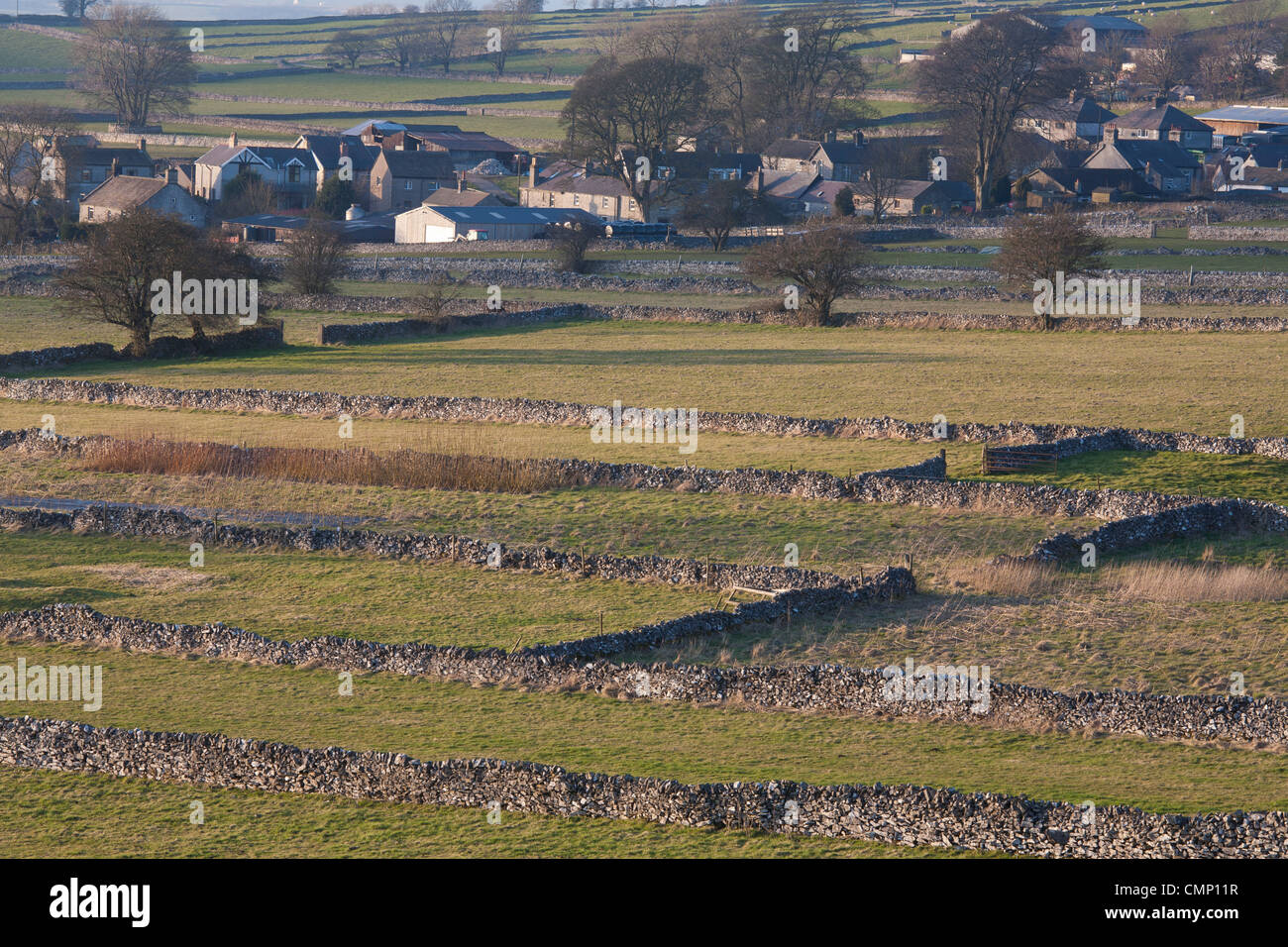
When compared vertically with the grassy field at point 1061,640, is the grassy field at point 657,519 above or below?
above

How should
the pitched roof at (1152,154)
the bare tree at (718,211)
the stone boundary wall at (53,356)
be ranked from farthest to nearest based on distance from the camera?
1. the pitched roof at (1152,154)
2. the bare tree at (718,211)
3. the stone boundary wall at (53,356)

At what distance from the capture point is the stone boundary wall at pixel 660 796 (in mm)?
13508

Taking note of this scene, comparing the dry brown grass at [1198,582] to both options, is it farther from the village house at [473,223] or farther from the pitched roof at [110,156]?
the pitched roof at [110,156]

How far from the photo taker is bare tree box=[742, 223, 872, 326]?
192 feet

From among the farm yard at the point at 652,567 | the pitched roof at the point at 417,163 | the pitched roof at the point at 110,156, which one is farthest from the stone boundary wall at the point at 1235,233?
the pitched roof at the point at 110,156

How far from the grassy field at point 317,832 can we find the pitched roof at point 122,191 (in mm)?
94440

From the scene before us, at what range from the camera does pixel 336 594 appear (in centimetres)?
2589

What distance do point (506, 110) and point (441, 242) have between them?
3001 inches

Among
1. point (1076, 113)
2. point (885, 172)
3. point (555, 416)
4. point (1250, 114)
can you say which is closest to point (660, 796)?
point (555, 416)

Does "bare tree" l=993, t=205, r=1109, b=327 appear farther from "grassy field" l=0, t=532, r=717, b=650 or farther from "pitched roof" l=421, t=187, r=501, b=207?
"pitched roof" l=421, t=187, r=501, b=207

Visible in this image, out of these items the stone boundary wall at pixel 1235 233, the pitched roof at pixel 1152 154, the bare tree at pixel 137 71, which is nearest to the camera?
the stone boundary wall at pixel 1235 233

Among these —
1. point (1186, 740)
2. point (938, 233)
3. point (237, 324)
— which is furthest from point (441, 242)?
point (1186, 740)

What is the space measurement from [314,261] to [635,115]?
153 ft

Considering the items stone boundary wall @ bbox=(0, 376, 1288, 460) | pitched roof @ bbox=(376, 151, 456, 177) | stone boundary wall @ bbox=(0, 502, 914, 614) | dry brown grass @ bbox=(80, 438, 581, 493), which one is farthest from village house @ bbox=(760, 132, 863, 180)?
stone boundary wall @ bbox=(0, 502, 914, 614)
